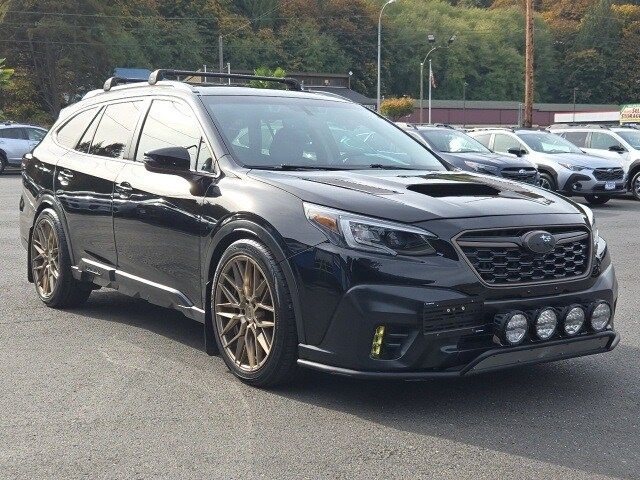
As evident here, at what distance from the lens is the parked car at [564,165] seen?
1927 cm

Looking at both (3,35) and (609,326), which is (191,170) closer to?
(609,326)

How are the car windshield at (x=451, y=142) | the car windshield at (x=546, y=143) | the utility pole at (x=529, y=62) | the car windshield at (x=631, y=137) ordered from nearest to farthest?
the car windshield at (x=451, y=142) → the car windshield at (x=546, y=143) → the car windshield at (x=631, y=137) → the utility pole at (x=529, y=62)

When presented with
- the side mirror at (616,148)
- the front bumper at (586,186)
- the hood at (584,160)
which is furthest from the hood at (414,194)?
the side mirror at (616,148)

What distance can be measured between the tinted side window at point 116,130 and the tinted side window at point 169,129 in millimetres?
210

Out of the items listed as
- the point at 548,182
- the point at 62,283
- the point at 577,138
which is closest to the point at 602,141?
the point at 577,138

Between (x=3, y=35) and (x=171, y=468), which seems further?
(x=3, y=35)

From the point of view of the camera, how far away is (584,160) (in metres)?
19.7

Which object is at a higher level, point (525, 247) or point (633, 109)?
point (525, 247)

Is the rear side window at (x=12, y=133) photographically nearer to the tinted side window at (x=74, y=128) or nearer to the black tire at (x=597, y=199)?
the black tire at (x=597, y=199)

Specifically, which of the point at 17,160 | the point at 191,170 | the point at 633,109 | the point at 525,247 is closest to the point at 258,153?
the point at 191,170

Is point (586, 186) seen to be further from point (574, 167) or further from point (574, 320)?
point (574, 320)

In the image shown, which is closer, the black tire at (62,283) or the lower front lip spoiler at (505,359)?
the lower front lip spoiler at (505,359)

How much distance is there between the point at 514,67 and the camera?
12662 cm

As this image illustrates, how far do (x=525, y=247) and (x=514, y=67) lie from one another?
127 meters
